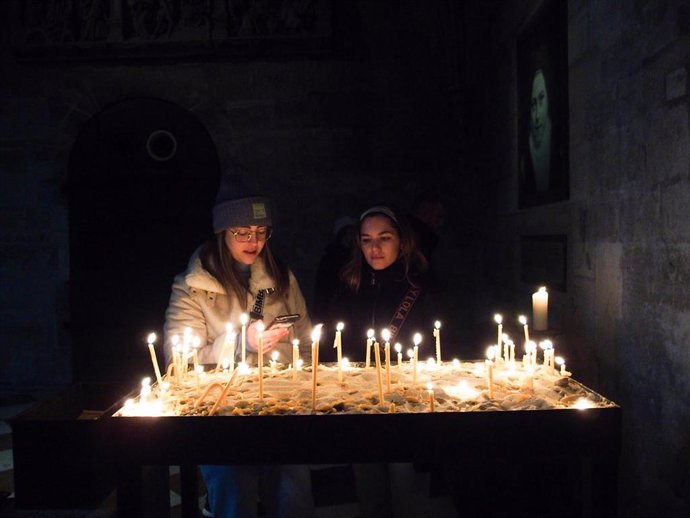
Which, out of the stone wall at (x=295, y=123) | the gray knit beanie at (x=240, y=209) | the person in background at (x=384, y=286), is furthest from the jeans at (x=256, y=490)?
the stone wall at (x=295, y=123)

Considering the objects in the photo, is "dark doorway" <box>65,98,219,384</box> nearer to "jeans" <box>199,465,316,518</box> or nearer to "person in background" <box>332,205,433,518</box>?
"person in background" <box>332,205,433,518</box>

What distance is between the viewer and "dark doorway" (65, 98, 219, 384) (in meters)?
6.70

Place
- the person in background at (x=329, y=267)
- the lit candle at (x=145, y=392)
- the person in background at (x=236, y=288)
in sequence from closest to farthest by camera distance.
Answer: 1. the lit candle at (x=145, y=392)
2. the person in background at (x=236, y=288)
3. the person in background at (x=329, y=267)

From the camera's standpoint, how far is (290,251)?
22.1 feet

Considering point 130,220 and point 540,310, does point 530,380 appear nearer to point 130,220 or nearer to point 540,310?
point 540,310

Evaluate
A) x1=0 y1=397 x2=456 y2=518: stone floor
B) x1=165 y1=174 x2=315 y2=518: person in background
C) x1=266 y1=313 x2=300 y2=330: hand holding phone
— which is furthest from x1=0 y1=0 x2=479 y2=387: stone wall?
x1=266 y1=313 x2=300 y2=330: hand holding phone

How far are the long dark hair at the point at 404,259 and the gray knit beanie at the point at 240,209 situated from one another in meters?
0.59

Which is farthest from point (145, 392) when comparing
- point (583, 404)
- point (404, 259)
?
point (404, 259)

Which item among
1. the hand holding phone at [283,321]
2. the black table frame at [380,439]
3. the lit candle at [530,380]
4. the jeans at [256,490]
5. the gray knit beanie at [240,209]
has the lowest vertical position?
the jeans at [256,490]

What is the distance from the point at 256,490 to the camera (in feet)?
8.63

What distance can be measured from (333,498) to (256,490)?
1.36 metres

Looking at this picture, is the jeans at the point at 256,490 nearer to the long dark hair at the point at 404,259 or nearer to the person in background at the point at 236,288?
the person in background at the point at 236,288

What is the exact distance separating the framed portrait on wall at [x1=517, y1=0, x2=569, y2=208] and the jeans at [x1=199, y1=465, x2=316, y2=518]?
2377mm

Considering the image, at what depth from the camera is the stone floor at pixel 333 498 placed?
111 inches
